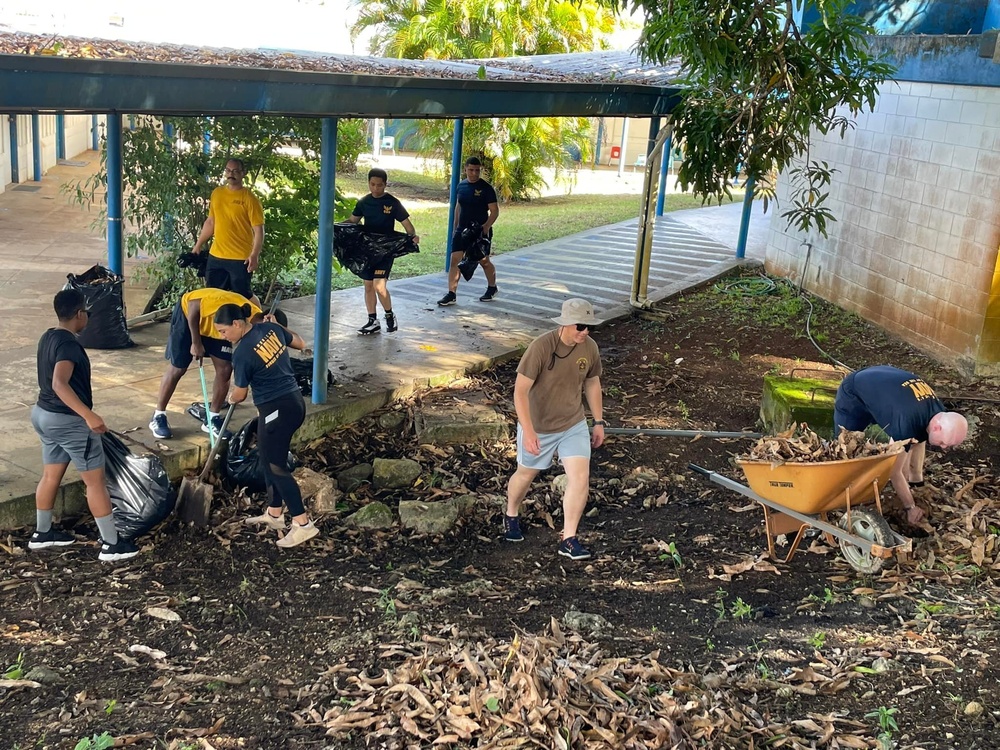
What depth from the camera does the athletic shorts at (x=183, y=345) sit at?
7.22 meters

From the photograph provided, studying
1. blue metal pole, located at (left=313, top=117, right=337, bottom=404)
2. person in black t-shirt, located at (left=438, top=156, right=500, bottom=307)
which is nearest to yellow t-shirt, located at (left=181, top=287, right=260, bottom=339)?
blue metal pole, located at (left=313, top=117, right=337, bottom=404)

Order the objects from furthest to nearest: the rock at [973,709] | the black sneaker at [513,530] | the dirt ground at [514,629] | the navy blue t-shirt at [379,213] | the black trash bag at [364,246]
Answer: the navy blue t-shirt at [379,213] → the black trash bag at [364,246] → the black sneaker at [513,530] → the rock at [973,709] → the dirt ground at [514,629]

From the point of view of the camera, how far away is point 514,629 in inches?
208

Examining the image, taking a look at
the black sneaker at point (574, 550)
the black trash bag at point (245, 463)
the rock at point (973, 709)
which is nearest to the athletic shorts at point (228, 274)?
the black trash bag at point (245, 463)

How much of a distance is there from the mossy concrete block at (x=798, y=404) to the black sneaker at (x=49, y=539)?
5319 millimetres

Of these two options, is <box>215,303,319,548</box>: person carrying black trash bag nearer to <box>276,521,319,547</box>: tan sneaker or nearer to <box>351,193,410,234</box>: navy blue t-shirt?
Result: <box>276,521,319,547</box>: tan sneaker

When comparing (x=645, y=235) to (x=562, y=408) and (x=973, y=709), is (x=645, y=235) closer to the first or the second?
(x=562, y=408)

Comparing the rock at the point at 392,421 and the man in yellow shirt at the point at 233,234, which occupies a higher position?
the man in yellow shirt at the point at 233,234

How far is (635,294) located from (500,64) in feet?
10.7

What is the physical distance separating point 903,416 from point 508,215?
15.8 m

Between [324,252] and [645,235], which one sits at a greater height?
[324,252]

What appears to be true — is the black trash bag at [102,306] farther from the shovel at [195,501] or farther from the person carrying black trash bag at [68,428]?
the person carrying black trash bag at [68,428]

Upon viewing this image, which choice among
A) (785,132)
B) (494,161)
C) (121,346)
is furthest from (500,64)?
(494,161)

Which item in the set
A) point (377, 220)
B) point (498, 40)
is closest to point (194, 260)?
point (377, 220)
